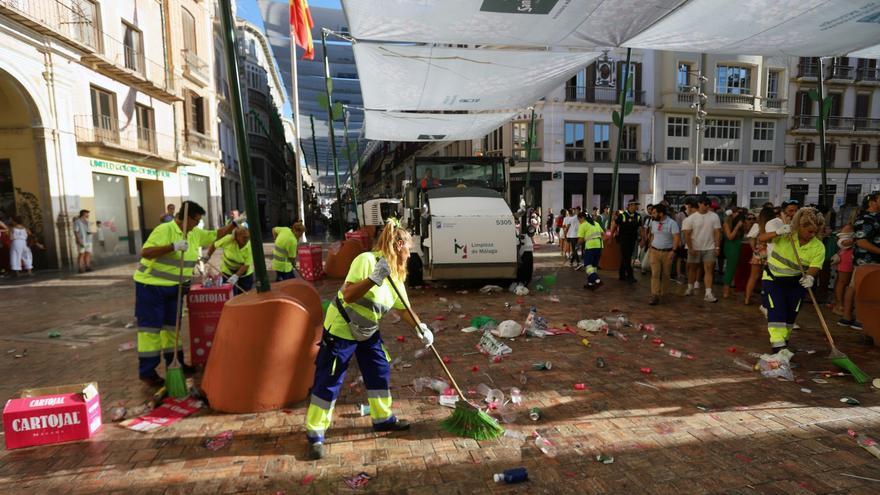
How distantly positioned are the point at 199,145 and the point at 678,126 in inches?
1121

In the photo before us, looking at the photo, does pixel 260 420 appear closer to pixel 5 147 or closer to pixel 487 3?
pixel 487 3

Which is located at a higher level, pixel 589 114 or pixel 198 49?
pixel 198 49

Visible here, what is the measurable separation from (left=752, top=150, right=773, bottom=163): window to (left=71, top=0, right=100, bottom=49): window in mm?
36931

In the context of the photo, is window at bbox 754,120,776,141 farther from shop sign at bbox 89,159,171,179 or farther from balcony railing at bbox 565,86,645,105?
shop sign at bbox 89,159,171,179

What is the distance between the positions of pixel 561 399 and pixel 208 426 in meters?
2.97

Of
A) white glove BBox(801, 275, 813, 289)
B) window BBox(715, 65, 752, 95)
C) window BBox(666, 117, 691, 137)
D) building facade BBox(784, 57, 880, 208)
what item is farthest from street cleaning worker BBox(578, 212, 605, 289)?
building facade BBox(784, 57, 880, 208)

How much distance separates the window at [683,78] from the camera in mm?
29281

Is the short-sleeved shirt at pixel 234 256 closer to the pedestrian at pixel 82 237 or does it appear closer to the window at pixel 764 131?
the pedestrian at pixel 82 237

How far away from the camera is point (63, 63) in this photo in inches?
546

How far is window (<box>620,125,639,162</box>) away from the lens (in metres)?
29.1

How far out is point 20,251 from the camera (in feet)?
41.7

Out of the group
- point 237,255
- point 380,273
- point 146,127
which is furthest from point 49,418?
point 146,127

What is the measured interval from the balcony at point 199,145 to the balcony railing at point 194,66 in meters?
2.73

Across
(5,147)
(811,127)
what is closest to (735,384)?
(5,147)
